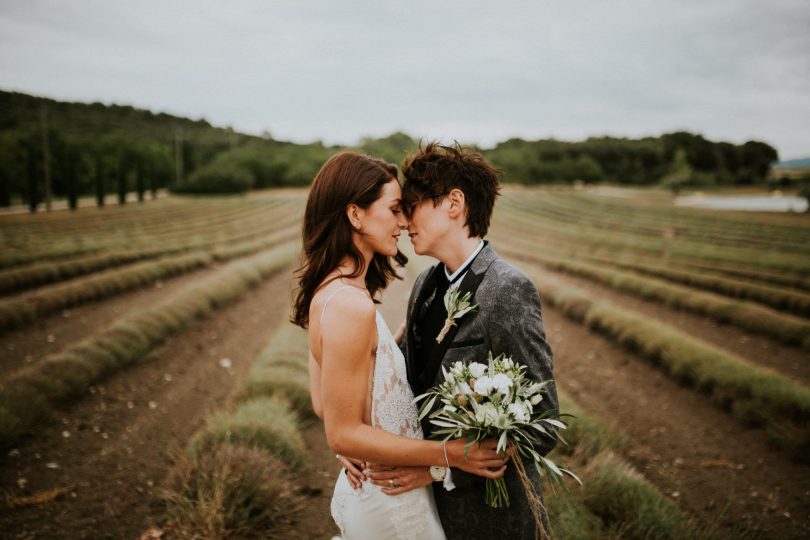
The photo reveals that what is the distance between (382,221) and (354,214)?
Result: 5.9 inches

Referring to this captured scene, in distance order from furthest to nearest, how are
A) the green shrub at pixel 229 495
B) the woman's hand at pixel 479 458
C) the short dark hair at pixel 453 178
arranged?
the green shrub at pixel 229 495 < the short dark hair at pixel 453 178 < the woman's hand at pixel 479 458

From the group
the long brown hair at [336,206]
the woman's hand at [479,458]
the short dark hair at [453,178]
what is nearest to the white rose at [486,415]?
the woman's hand at [479,458]

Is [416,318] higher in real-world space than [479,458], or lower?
higher

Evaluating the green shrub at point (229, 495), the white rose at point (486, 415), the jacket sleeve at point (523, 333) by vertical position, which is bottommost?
the green shrub at point (229, 495)

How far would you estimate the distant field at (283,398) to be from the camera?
4.09m

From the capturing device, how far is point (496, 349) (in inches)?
75.7

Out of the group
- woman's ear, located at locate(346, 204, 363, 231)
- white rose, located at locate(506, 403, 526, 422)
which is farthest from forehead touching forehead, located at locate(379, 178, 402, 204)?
white rose, located at locate(506, 403, 526, 422)

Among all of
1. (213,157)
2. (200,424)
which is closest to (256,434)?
(200,424)

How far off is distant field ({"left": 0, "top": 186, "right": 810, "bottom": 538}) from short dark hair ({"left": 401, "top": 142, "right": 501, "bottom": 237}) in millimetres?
2777

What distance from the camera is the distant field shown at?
4.09 metres

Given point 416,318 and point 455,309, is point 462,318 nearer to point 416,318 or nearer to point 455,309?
point 455,309

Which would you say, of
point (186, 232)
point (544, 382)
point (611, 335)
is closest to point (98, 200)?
point (186, 232)

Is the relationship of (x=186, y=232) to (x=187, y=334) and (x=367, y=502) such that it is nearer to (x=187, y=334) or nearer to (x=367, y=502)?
(x=187, y=334)

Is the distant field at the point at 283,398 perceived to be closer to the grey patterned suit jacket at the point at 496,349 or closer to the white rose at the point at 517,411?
the grey patterned suit jacket at the point at 496,349
